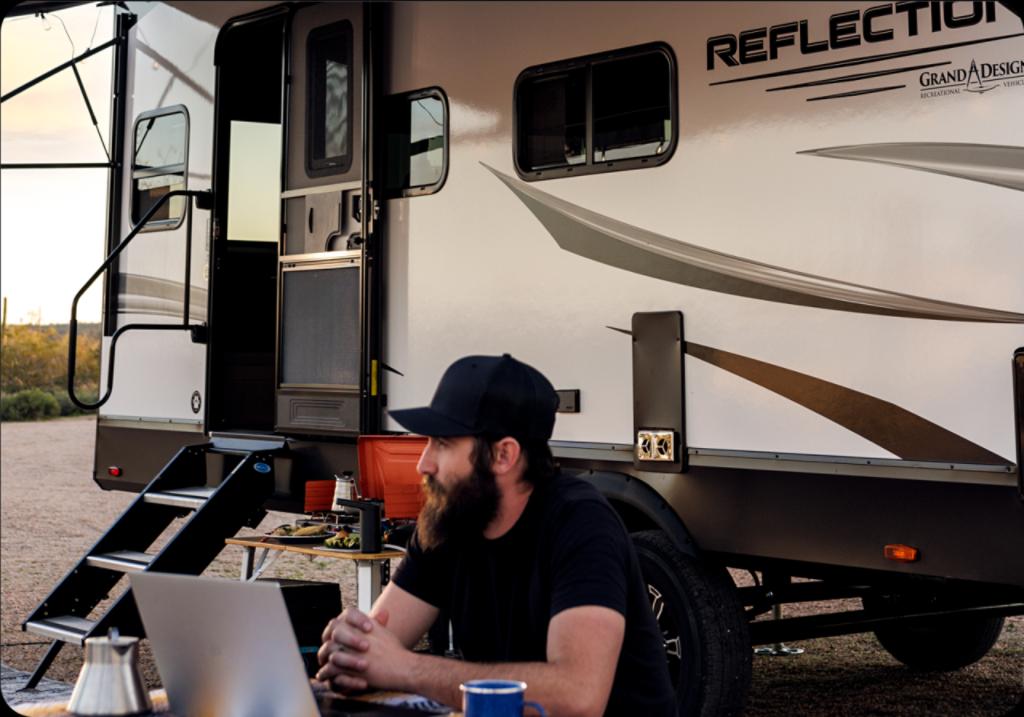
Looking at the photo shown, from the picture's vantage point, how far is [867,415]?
428 centimetres

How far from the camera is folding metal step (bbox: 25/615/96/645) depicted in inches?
235

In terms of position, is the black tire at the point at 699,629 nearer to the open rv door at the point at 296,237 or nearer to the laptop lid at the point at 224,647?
the open rv door at the point at 296,237

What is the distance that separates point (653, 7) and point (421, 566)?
9.08ft

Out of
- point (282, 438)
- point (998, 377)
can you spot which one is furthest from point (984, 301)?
point (282, 438)

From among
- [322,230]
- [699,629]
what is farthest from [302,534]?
[699,629]

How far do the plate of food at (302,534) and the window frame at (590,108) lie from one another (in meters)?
1.74

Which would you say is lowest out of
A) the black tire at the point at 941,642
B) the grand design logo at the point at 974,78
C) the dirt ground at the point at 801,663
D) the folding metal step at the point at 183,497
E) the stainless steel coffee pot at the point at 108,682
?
the dirt ground at the point at 801,663

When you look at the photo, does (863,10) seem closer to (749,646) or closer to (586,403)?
(586,403)

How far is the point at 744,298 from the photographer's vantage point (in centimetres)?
461

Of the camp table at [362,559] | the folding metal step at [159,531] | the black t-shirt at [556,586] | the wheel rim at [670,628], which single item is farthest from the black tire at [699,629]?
the folding metal step at [159,531]

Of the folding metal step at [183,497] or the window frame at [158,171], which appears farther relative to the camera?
the window frame at [158,171]

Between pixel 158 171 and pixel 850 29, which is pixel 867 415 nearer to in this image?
pixel 850 29

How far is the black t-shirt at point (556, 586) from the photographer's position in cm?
252

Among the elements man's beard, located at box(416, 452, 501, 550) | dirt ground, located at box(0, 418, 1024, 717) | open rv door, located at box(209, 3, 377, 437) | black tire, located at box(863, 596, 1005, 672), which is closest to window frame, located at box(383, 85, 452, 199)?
open rv door, located at box(209, 3, 377, 437)
